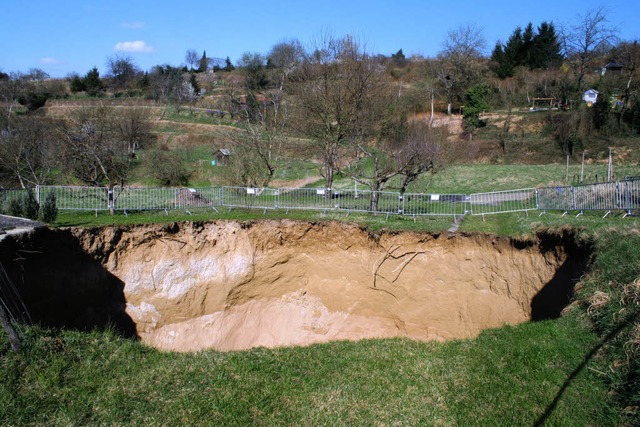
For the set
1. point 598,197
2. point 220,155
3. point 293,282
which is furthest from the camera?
point 220,155

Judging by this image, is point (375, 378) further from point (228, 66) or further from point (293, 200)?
point (228, 66)

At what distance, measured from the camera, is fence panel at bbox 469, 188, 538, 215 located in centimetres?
1734

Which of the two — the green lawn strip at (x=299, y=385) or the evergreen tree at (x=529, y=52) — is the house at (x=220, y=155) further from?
the evergreen tree at (x=529, y=52)

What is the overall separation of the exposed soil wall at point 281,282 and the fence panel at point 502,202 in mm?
3519

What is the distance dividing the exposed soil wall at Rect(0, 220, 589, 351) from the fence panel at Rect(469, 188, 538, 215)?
352cm

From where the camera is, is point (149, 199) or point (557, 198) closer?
point (557, 198)

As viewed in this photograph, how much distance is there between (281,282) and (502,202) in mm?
9003

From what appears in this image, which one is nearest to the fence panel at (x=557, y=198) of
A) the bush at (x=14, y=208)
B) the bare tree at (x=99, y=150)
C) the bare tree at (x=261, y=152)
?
the bare tree at (x=261, y=152)

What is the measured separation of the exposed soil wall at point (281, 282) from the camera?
1376 centimetres

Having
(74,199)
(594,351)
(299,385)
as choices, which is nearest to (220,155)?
(74,199)

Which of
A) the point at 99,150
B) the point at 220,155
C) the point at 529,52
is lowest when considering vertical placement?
the point at 99,150

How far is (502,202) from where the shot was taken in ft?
61.0

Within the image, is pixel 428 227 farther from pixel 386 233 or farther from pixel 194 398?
pixel 194 398

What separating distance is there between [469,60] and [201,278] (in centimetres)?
4691
